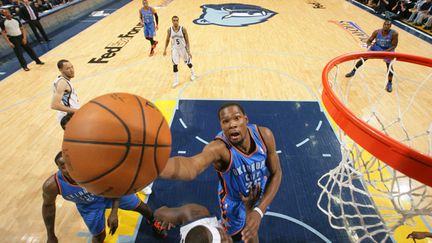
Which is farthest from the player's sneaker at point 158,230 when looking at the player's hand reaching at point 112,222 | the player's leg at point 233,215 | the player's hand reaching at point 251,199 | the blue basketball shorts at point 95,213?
the player's hand reaching at point 251,199

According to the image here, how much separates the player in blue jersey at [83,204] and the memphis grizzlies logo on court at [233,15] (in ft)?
32.5

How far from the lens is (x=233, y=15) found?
12.7 m

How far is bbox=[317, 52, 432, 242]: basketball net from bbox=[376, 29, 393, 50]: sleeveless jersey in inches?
36.6

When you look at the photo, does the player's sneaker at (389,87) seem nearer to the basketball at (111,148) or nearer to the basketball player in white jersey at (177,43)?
the basketball player in white jersey at (177,43)

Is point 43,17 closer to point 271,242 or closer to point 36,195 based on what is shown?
point 36,195

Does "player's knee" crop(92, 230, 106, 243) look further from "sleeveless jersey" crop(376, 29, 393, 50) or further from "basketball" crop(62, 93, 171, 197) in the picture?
"sleeveless jersey" crop(376, 29, 393, 50)

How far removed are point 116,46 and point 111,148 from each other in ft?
29.0

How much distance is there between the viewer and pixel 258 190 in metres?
2.39

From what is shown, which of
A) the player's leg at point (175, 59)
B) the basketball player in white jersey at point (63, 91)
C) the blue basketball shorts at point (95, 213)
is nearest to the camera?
the blue basketball shorts at point (95, 213)

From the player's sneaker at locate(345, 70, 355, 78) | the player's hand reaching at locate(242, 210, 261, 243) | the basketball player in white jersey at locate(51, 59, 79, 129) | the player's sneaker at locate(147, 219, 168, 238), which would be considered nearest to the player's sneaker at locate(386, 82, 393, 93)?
the player's sneaker at locate(345, 70, 355, 78)

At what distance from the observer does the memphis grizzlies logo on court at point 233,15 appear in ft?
38.4

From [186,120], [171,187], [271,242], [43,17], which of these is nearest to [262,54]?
[186,120]

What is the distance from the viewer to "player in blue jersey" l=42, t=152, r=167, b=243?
7.77 feet

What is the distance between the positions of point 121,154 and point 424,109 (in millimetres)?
6562
